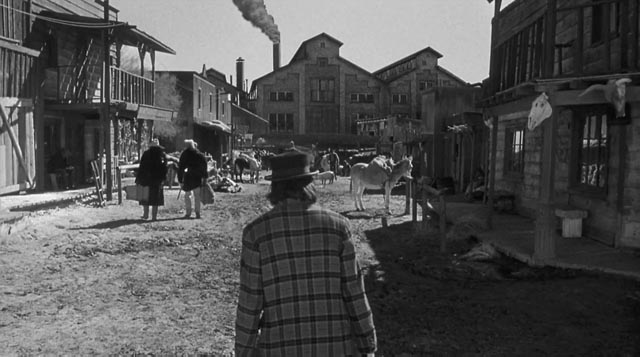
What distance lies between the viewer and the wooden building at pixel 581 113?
8.02 m

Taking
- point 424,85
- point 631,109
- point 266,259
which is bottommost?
point 266,259

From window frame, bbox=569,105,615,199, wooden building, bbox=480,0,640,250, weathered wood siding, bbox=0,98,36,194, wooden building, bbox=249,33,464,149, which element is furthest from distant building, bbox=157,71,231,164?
window frame, bbox=569,105,615,199

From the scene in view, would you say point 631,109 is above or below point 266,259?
above

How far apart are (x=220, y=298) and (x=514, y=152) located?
9.83 m

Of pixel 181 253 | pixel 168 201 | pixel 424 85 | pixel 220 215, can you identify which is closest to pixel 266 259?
pixel 181 253

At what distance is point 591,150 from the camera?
1038 cm

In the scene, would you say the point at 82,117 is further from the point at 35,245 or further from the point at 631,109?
the point at 631,109

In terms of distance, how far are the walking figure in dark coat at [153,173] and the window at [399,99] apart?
138 ft

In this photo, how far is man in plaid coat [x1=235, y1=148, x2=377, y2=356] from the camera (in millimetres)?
2869

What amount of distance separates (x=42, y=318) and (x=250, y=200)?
12668 mm

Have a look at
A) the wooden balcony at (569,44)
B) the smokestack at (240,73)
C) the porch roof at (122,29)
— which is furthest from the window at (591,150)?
the smokestack at (240,73)

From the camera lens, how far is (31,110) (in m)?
17.6

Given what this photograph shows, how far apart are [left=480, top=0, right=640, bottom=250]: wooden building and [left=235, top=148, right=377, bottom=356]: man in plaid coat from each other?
5.87m

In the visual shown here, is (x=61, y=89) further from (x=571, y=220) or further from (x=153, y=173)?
(x=571, y=220)
